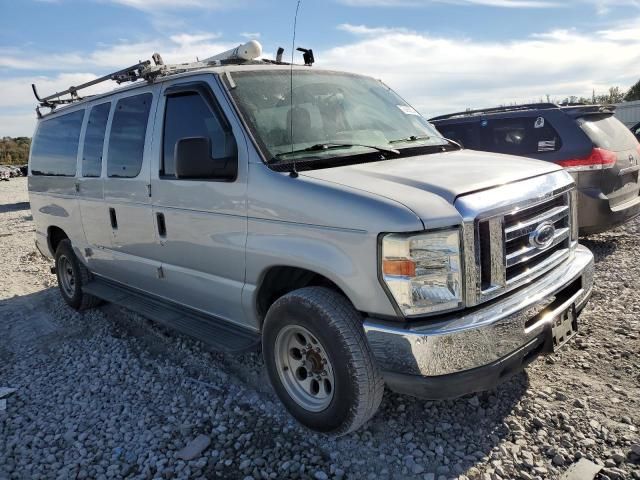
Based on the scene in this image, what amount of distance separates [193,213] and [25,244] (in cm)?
859

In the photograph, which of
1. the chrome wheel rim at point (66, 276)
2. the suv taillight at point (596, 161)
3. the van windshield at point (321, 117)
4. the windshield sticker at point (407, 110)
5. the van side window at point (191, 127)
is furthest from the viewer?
the chrome wheel rim at point (66, 276)

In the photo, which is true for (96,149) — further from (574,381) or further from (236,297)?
(574,381)

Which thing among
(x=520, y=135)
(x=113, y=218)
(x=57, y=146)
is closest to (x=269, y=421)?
(x=113, y=218)

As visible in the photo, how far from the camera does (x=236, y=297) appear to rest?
3.34m

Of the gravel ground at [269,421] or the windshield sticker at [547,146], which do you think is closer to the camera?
the gravel ground at [269,421]

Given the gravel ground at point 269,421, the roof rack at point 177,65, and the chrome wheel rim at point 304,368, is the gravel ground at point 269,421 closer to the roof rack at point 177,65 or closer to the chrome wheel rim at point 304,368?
the chrome wheel rim at point 304,368

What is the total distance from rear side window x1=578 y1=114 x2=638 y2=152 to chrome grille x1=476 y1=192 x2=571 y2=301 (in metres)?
3.22

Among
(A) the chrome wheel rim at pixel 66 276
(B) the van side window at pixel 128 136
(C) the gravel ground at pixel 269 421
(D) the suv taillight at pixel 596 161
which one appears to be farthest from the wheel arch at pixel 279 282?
(D) the suv taillight at pixel 596 161

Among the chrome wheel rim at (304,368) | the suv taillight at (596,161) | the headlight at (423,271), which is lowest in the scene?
the chrome wheel rim at (304,368)

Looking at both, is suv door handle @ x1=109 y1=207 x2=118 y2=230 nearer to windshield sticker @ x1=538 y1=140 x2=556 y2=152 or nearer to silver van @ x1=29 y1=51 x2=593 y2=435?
silver van @ x1=29 y1=51 x2=593 y2=435

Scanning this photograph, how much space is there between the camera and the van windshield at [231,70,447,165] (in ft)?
10.4

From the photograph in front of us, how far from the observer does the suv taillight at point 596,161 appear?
5.66 metres

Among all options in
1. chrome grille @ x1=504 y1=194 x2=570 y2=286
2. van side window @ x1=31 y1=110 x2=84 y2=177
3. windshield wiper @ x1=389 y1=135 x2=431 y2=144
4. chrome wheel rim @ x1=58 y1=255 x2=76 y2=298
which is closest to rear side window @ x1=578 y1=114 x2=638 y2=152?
windshield wiper @ x1=389 y1=135 x2=431 y2=144

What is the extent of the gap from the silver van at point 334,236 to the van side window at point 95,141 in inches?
5.9
